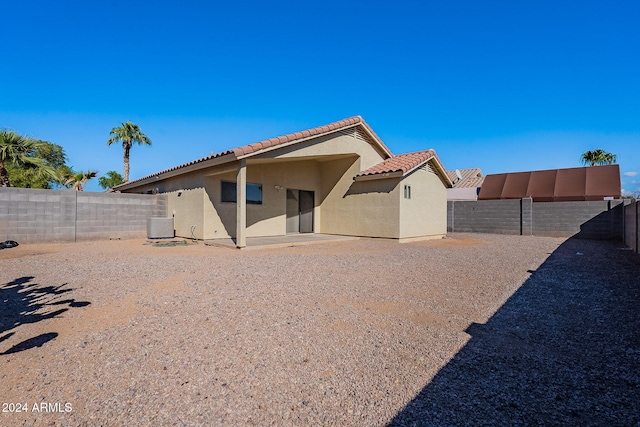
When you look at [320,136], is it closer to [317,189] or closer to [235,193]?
[235,193]

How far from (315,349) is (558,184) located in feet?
85.2

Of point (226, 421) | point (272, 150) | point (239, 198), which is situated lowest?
point (226, 421)

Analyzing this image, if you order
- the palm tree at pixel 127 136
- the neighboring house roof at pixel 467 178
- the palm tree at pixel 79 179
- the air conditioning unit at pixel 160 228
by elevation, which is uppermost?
the palm tree at pixel 127 136

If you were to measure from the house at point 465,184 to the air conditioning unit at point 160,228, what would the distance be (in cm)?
2153

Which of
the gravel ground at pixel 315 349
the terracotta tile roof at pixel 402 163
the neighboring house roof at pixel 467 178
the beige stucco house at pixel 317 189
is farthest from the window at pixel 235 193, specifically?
the neighboring house roof at pixel 467 178

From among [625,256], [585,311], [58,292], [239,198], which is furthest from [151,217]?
[625,256]

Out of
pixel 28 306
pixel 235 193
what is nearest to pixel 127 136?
pixel 235 193

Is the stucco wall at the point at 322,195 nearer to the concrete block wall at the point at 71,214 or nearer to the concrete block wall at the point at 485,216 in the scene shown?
the concrete block wall at the point at 71,214

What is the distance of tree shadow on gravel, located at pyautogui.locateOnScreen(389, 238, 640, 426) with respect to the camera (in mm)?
2135

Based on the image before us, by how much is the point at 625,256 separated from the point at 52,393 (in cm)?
1232

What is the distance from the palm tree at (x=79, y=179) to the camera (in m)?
22.3

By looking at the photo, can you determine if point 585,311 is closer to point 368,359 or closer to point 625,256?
point 368,359

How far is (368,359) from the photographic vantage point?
2.91 m

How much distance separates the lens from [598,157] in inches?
1302
